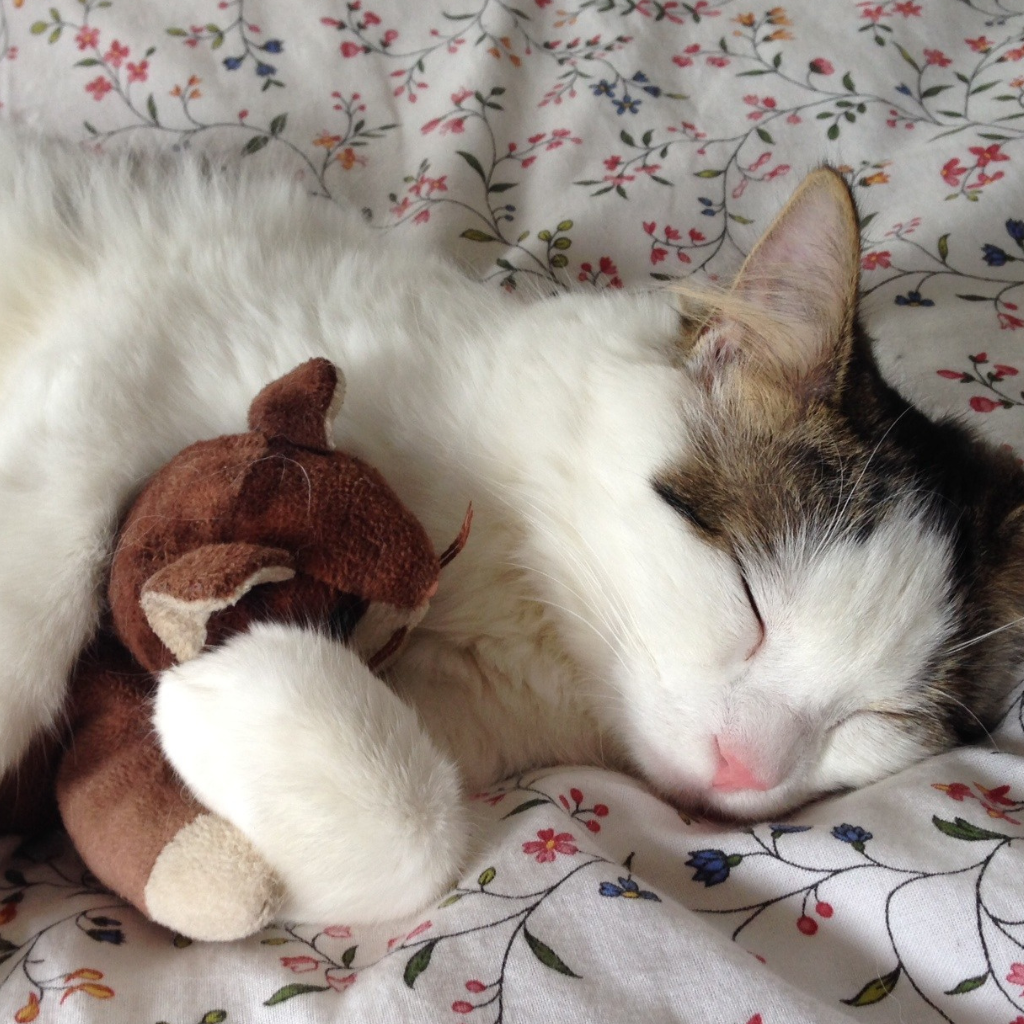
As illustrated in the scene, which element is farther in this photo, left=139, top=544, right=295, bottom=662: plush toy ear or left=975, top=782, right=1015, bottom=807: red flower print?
left=975, top=782, right=1015, bottom=807: red flower print

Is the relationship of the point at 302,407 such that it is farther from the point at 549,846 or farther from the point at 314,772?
the point at 549,846

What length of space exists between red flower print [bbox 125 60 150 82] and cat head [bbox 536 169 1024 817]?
4.32ft

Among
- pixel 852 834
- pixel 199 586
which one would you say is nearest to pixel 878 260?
pixel 852 834

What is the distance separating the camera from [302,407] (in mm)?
816

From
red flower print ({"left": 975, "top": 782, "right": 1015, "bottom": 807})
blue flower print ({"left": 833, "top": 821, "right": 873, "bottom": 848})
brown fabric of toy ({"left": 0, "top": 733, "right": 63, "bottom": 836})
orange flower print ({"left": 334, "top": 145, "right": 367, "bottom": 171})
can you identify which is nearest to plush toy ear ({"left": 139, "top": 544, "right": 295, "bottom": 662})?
brown fabric of toy ({"left": 0, "top": 733, "right": 63, "bottom": 836})

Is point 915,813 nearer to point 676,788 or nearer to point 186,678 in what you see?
point 676,788

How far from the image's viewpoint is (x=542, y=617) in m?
1.01

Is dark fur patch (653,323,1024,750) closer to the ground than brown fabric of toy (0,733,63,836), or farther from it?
farther from it

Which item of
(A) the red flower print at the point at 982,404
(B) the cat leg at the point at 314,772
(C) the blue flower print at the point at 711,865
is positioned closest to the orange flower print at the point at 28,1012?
(B) the cat leg at the point at 314,772

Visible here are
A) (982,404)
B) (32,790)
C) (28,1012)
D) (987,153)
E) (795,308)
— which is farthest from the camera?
(987,153)

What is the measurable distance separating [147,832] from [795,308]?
2.65ft

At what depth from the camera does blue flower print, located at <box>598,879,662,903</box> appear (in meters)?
0.71

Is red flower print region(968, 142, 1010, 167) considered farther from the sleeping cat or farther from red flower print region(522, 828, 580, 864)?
red flower print region(522, 828, 580, 864)

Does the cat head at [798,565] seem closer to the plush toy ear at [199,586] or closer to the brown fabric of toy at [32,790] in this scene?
the plush toy ear at [199,586]
